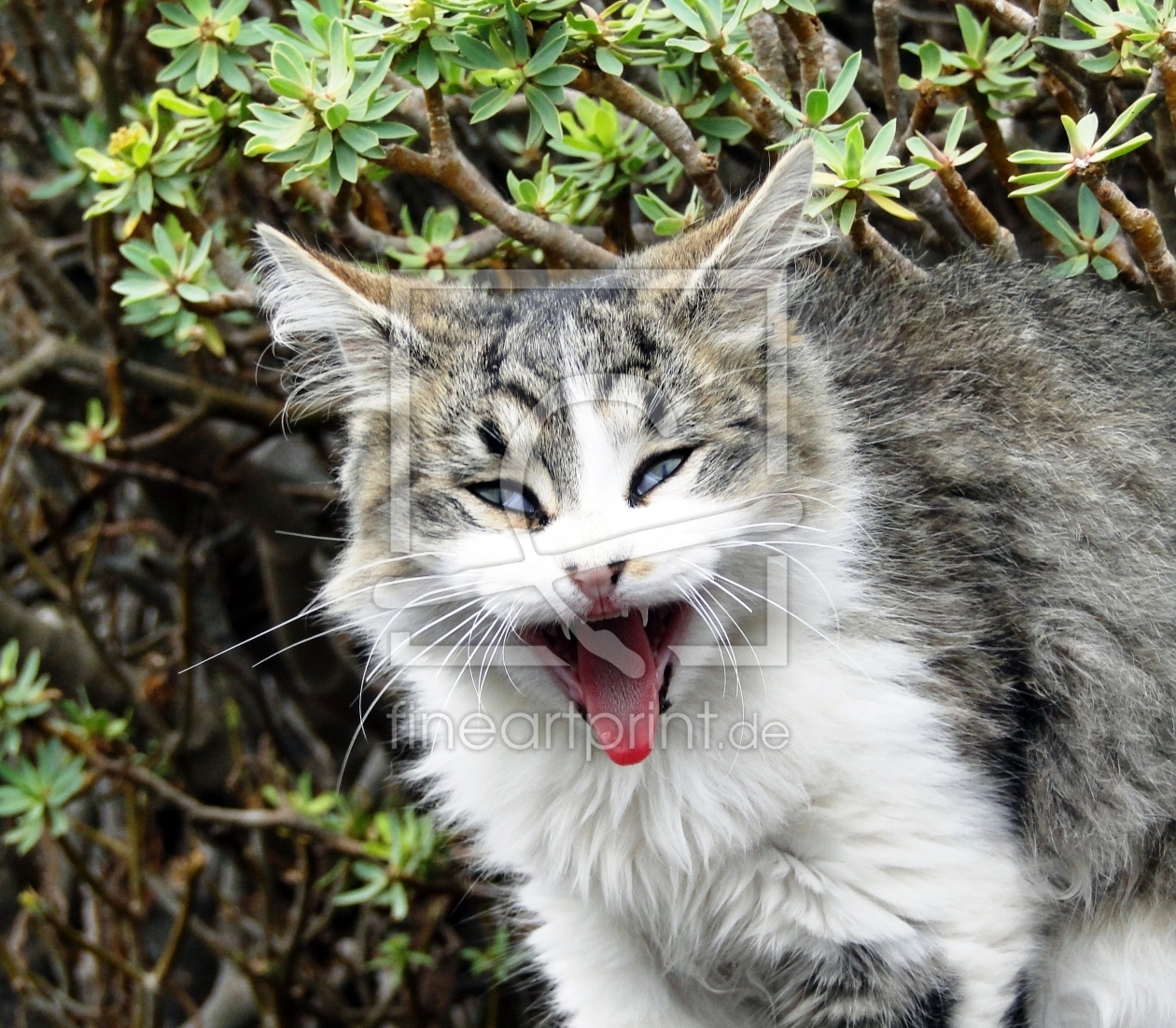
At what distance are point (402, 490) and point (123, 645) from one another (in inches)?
93.3

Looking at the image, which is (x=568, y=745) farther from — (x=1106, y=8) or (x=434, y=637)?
(x=1106, y=8)

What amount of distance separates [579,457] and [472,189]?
0.66m

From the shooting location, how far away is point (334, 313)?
2111mm

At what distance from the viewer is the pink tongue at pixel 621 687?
1881 millimetres

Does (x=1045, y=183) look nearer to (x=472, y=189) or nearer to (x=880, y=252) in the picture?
(x=880, y=252)

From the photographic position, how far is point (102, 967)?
11.4 ft

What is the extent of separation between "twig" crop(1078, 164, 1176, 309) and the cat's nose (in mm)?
950

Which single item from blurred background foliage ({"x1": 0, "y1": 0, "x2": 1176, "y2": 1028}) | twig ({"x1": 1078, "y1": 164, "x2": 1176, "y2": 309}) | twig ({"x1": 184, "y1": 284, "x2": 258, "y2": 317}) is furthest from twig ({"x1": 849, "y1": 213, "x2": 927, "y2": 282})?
twig ({"x1": 184, "y1": 284, "x2": 258, "y2": 317})

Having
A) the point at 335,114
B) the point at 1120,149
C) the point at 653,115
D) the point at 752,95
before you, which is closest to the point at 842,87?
the point at 752,95

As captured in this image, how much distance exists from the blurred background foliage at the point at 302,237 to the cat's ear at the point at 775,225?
55 millimetres

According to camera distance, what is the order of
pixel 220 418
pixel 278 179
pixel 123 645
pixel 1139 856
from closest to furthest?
1. pixel 1139 856
2. pixel 278 179
3. pixel 220 418
4. pixel 123 645

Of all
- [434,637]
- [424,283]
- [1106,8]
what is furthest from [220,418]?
[1106,8]

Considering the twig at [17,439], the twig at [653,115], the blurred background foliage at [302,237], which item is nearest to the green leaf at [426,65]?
the blurred background foliage at [302,237]

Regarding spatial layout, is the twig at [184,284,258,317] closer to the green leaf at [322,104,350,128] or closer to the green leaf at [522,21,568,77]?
the green leaf at [322,104,350,128]
